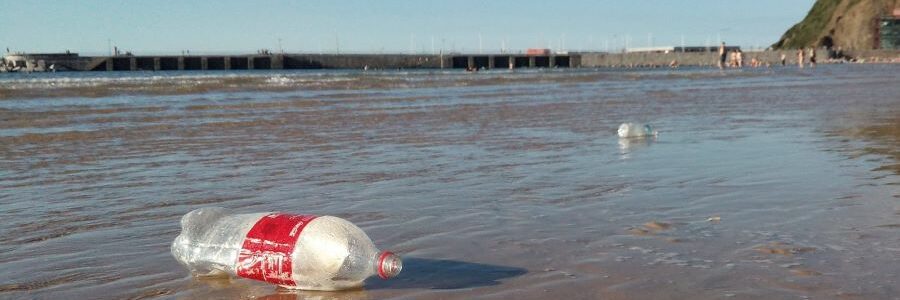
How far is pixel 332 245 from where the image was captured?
3869mm

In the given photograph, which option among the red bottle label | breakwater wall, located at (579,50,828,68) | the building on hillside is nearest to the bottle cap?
the red bottle label

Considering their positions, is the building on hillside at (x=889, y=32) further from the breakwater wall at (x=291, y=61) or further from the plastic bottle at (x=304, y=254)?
the plastic bottle at (x=304, y=254)

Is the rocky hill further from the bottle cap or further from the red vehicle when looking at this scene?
the bottle cap

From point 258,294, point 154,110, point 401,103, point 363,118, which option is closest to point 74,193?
point 258,294

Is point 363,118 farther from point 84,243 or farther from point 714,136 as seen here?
point 84,243

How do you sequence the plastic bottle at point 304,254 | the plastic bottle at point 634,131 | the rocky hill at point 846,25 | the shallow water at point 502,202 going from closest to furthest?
the plastic bottle at point 304,254, the shallow water at point 502,202, the plastic bottle at point 634,131, the rocky hill at point 846,25

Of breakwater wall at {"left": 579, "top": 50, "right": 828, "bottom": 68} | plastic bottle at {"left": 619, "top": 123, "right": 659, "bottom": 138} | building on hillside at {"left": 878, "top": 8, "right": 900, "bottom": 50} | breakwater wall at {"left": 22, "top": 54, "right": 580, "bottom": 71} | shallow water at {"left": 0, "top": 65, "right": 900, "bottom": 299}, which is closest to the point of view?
shallow water at {"left": 0, "top": 65, "right": 900, "bottom": 299}

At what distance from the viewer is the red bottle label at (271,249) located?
3889mm

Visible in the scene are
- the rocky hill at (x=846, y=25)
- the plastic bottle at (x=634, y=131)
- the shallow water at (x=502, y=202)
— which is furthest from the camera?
the rocky hill at (x=846, y=25)

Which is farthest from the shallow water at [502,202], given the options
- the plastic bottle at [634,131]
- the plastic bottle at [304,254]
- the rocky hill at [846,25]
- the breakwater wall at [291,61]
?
the rocky hill at [846,25]

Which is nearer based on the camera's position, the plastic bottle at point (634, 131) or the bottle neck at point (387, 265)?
the bottle neck at point (387, 265)

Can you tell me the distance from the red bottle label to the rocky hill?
346 feet

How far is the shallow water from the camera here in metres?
4.12

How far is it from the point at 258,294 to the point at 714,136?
8.03 m
